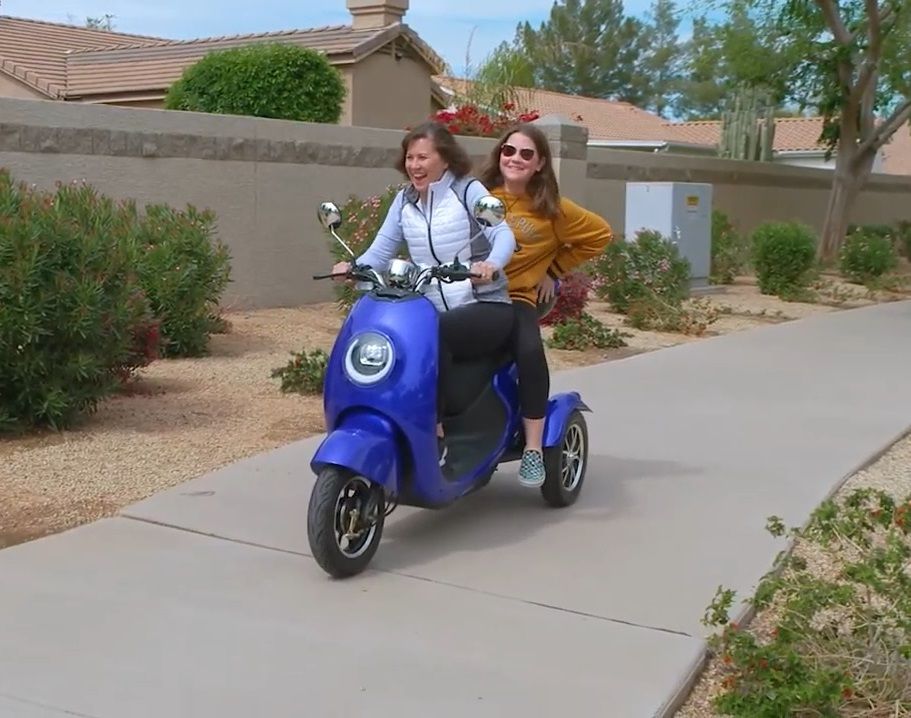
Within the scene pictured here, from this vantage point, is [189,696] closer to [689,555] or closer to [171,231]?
[689,555]

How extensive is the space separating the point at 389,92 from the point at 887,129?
29.9 feet

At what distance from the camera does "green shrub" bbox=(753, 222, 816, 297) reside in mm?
16688

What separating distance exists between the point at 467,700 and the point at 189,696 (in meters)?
0.85

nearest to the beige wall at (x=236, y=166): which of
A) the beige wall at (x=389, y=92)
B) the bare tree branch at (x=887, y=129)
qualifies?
the beige wall at (x=389, y=92)

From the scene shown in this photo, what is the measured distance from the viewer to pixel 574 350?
11305mm

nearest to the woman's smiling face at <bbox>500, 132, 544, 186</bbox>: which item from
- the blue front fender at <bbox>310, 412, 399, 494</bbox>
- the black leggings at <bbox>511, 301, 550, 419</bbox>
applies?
the black leggings at <bbox>511, 301, 550, 419</bbox>

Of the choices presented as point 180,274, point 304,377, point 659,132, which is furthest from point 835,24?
A: point 659,132

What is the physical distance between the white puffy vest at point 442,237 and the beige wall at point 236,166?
5892 millimetres

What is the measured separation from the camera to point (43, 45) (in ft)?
88.9

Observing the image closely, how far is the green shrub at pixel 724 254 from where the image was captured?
18.6 metres

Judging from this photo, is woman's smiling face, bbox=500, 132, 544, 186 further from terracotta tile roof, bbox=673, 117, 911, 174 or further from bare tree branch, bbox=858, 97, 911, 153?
terracotta tile roof, bbox=673, 117, 911, 174

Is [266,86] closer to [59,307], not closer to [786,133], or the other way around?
[59,307]

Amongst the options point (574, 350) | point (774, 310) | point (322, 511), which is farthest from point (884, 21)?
point (322, 511)

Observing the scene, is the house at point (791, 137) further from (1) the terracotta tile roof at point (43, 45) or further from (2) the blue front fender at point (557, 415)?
(2) the blue front fender at point (557, 415)
